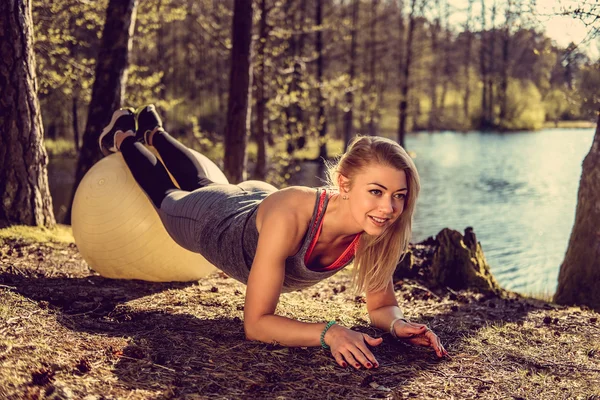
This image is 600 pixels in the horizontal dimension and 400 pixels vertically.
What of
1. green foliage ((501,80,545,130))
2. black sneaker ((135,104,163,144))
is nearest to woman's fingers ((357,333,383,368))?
black sneaker ((135,104,163,144))

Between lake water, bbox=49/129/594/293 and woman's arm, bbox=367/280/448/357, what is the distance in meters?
5.41

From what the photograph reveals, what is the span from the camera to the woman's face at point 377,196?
3.66 m

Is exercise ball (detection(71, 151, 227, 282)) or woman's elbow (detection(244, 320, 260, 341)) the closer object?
woman's elbow (detection(244, 320, 260, 341))

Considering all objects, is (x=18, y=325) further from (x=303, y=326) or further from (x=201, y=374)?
(x=303, y=326)

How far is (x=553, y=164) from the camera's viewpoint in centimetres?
2797

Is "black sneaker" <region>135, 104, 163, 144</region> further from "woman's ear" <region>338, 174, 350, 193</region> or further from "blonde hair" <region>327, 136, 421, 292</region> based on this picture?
"woman's ear" <region>338, 174, 350, 193</region>

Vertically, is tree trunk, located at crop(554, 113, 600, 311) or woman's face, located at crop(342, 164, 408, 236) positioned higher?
woman's face, located at crop(342, 164, 408, 236)

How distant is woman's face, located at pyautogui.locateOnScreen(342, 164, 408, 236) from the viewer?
3.66 m

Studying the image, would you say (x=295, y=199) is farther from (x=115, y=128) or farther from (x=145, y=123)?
(x=115, y=128)

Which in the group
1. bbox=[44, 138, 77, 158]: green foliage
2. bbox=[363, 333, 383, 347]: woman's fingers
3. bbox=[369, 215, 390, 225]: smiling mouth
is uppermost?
bbox=[369, 215, 390, 225]: smiling mouth

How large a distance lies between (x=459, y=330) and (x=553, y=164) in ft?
83.7

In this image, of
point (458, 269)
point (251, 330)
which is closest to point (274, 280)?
point (251, 330)

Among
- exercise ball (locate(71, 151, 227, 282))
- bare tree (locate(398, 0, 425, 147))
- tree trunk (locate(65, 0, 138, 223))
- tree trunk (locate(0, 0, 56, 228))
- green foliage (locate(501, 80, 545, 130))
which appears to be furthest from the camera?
green foliage (locate(501, 80, 545, 130))

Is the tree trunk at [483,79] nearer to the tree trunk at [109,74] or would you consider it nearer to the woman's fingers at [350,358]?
the tree trunk at [109,74]
